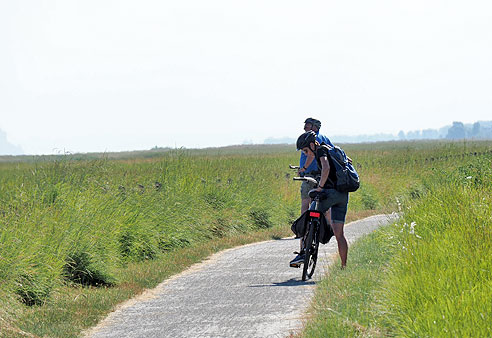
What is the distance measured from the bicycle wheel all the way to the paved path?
17 centimetres

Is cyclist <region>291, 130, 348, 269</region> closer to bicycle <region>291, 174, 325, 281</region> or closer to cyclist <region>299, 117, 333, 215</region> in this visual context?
bicycle <region>291, 174, 325, 281</region>

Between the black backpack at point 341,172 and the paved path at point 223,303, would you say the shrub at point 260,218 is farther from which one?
the black backpack at point 341,172

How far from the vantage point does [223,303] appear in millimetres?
9062

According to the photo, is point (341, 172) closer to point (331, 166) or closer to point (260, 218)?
point (331, 166)

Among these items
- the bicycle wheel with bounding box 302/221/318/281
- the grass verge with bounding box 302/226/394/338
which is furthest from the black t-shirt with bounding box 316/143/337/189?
the grass verge with bounding box 302/226/394/338

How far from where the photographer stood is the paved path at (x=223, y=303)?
7.68 m

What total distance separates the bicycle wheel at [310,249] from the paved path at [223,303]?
172 mm

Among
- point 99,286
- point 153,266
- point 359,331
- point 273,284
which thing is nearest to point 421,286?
point 359,331

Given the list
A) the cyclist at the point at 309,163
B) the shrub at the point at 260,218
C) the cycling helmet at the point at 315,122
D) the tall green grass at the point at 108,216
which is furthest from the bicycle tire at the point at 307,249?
the shrub at the point at 260,218

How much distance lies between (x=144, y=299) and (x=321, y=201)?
9.24ft

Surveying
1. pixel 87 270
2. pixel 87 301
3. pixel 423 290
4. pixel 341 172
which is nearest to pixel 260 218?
pixel 87 270

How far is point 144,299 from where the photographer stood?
9.84 m

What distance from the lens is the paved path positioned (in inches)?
303

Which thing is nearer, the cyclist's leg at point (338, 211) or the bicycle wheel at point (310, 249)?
the cyclist's leg at point (338, 211)
